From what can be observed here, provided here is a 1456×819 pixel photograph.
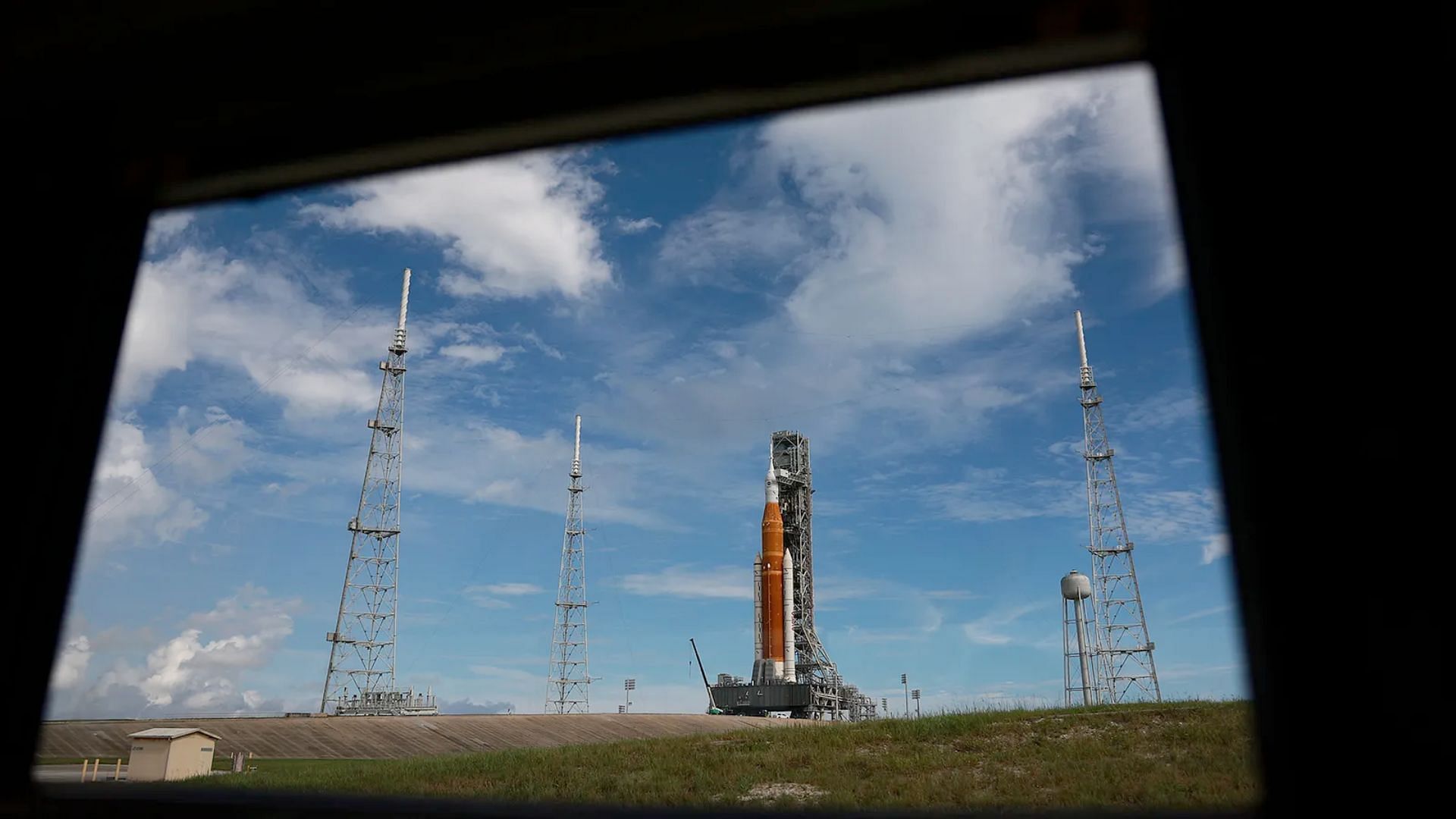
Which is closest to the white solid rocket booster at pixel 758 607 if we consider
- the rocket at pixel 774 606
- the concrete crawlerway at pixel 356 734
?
the rocket at pixel 774 606

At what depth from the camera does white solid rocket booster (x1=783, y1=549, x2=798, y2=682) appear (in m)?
38.4

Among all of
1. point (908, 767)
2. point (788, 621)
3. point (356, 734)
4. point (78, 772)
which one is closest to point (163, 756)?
point (78, 772)

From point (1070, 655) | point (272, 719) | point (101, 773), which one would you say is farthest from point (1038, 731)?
point (1070, 655)

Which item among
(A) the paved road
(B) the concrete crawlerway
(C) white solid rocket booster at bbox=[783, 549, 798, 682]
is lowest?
(A) the paved road

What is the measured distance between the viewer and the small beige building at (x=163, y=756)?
13.3 meters

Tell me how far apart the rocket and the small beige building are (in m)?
27.4

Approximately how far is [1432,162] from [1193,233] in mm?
340

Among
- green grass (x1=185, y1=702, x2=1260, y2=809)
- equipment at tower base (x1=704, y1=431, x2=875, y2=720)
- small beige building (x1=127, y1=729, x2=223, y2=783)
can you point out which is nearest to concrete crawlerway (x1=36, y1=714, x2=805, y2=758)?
small beige building (x1=127, y1=729, x2=223, y2=783)

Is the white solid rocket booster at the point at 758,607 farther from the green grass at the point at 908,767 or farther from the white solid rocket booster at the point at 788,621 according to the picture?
the green grass at the point at 908,767

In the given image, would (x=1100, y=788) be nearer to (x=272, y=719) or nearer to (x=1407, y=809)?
(x=1407, y=809)

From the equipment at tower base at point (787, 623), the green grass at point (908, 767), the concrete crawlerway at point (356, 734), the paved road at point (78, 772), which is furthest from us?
the equipment at tower base at point (787, 623)

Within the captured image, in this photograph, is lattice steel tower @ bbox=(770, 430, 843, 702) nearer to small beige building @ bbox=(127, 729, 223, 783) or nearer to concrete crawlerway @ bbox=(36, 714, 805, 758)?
concrete crawlerway @ bbox=(36, 714, 805, 758)

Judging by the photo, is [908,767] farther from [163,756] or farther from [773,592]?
[773,592]

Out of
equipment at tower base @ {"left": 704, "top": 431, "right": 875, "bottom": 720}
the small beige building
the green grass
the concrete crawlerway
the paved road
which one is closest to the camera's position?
the green grass
